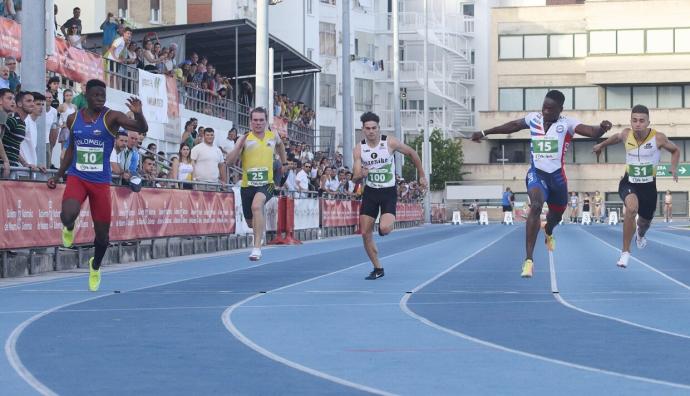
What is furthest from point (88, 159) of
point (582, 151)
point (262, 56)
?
point (582, 151)

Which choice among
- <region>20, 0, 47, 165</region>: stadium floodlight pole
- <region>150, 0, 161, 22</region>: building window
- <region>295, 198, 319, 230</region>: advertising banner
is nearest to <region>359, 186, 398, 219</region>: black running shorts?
<region>20, 0, 47, 165</region>: stadium floodlight pole

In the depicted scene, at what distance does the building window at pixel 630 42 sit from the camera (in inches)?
3937

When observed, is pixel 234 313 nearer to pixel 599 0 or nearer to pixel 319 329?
pixel 319 329

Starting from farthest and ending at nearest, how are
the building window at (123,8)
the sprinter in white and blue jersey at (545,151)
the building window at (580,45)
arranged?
the building window at (580,45)
the building window at (123,8)
the sprinter in white and blue jersey at (545,151)

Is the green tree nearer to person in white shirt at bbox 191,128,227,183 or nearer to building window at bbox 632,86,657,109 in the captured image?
building window at bbox 632,86,657,109

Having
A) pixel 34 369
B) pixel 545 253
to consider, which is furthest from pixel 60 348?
pixel 545 253

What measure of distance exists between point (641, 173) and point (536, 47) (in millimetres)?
87892

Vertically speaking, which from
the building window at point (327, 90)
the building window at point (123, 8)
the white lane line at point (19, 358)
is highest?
the building window at point (123, 8)

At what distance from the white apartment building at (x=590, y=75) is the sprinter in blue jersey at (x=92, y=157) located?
8607 centimetres

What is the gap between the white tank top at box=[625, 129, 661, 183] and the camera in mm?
17516

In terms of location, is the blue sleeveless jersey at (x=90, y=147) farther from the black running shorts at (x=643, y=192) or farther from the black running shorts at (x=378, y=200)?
the black running shorts at (x=643, y=192)

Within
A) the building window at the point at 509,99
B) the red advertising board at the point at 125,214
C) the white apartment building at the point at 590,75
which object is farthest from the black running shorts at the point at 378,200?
the building window at the point at 509,99

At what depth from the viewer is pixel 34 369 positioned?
25.2 feet

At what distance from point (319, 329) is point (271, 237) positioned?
2243 cm
